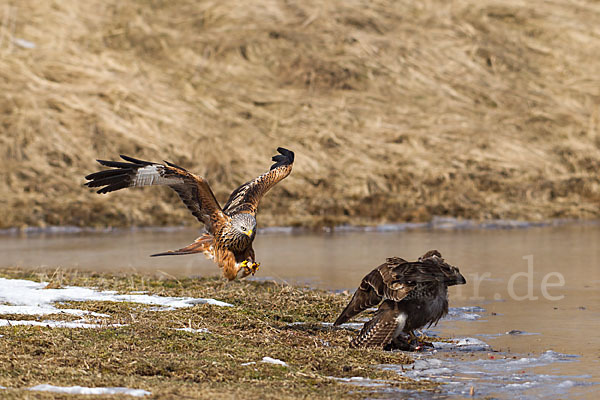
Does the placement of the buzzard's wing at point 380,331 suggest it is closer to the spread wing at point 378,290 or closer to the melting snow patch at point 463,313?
the spread wing at point 378,290

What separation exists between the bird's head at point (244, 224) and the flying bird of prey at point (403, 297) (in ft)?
5.23

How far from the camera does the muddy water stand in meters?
8.02

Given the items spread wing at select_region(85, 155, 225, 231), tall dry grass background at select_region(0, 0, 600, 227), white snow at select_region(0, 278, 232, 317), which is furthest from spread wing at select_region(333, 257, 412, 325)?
tall dry grass background at select_region(0, 0, 600, 227)

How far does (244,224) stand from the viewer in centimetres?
906

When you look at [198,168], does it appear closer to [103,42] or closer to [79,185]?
[79,185]

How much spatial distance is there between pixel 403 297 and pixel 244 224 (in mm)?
2272

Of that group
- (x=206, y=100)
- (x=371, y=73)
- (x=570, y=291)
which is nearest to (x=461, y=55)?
(x=371, y=73)

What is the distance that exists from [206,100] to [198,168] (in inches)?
197

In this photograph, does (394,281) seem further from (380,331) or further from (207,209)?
(207,209)

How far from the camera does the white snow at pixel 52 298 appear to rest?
8.61 meters

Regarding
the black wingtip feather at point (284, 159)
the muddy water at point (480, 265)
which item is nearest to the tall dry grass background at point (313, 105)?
the muddy water at point (480, 265)

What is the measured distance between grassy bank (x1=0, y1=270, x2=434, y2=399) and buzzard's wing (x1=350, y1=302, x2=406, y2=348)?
16cm

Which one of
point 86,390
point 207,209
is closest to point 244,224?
point 207,209

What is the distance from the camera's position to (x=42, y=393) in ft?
17.7
